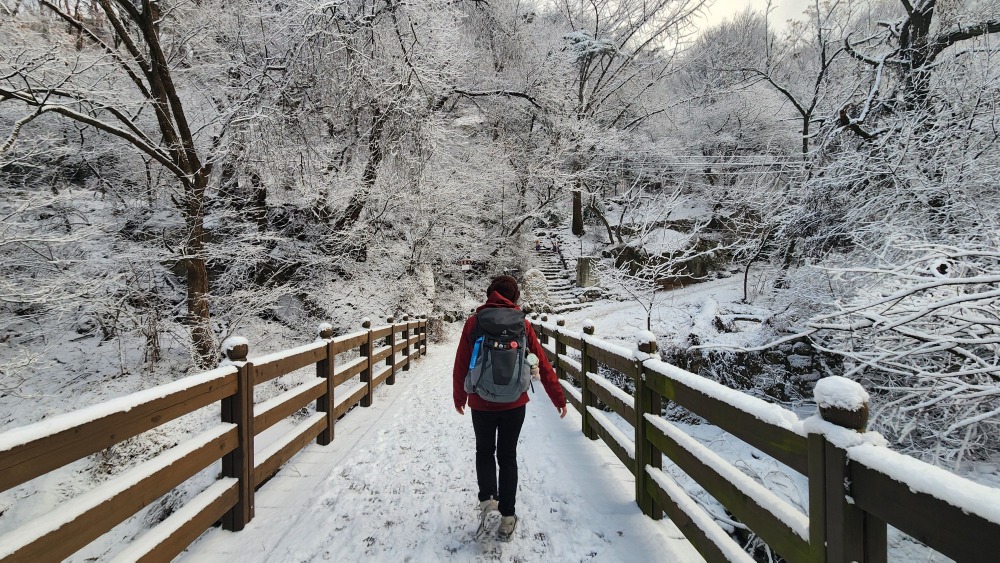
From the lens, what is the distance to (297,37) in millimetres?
6379

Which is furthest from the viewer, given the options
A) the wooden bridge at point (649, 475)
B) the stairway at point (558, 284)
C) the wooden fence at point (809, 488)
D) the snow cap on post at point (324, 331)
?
the stairway at point (558, 284)

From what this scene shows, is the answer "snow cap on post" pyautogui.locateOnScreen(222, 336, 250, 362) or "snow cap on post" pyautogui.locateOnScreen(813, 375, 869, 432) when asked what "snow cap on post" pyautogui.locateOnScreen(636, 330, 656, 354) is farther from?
"snow cap on post" pyautogui.locateOnScreen(222, 336, 250, 362)

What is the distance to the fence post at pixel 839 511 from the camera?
1.28 m

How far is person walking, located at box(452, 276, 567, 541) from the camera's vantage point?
2.74 metres

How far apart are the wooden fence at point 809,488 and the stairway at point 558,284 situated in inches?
576

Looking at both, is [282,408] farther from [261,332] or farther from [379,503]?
[261,332]

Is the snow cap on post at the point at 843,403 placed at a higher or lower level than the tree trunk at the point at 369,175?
lower

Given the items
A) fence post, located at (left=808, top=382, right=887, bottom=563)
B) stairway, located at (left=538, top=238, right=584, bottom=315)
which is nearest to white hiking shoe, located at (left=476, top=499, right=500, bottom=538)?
fence post, located at (left=808, top=382, right=887, bottom=563)

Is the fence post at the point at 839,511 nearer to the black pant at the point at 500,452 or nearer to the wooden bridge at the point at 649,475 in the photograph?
the wooden bridge at the point at 649,475

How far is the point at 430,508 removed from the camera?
10.2 feet

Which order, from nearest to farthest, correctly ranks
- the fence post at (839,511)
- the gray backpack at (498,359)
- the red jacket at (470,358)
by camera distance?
the fence post at (839,511) < the gray backpack at (498,359) < the red jacket at (470,358)

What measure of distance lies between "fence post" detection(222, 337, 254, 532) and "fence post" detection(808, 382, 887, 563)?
301cm

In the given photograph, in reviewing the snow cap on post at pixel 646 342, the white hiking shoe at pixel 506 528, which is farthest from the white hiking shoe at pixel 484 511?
the snow cap on post at pixel 646 342

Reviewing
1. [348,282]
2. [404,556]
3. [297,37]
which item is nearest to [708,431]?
[404,556]
